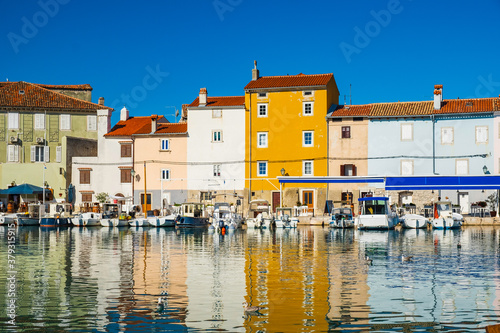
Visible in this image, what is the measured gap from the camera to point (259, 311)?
18.5 meters

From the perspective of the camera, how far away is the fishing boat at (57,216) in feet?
210

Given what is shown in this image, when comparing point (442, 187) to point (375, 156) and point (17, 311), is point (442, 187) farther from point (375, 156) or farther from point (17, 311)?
point (17, 311)

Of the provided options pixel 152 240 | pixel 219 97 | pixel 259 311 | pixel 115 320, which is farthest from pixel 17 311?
pixel 219 97

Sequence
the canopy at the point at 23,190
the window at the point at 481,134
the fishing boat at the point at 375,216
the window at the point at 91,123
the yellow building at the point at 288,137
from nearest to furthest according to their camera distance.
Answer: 1. the fishing boat at the point at 375,216
2. the window at the point at 481,134
3. the yellow building at the point at 288,137
4. the canopy at the point at 23,190
5. the window at the point at 91,123

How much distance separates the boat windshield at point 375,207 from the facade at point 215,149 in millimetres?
15937

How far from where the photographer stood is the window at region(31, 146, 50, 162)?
73.9 metres

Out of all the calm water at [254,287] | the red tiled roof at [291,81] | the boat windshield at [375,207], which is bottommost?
the calm water at [254,287]

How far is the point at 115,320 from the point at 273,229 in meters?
42.1

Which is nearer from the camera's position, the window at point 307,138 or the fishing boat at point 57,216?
the fishing boat at point 57,216

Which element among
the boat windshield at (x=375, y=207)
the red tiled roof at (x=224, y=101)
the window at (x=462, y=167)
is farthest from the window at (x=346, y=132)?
the red tiled roof at (x=224, y=101)

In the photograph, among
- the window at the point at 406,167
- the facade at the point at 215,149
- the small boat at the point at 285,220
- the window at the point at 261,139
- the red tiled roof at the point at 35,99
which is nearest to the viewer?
the small boat at the point at 285,220

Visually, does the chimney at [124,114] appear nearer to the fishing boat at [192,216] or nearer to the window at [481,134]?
the fishing boat at [192,216]

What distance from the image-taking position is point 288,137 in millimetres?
68500

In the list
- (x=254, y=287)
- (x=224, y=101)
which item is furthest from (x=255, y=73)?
(x=254, y=287)
